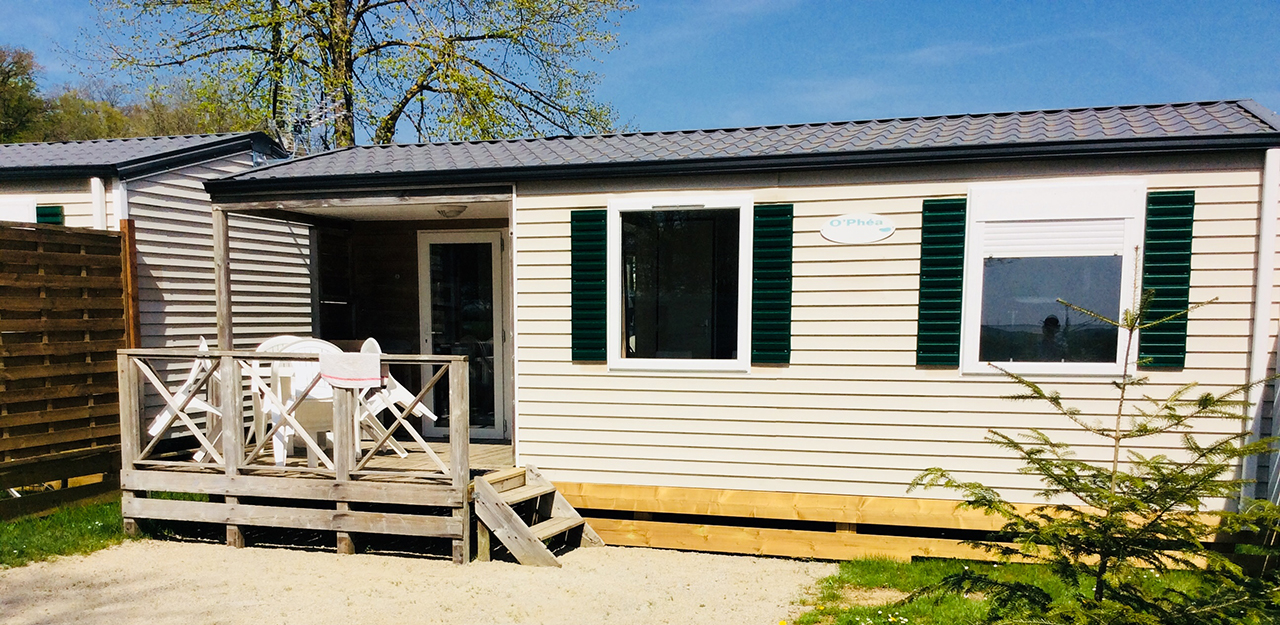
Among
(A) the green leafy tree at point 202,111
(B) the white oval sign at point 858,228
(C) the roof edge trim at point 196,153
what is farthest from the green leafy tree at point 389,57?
(B) the white oval sign at point 858,228

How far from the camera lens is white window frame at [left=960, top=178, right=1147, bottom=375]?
4.26 meters

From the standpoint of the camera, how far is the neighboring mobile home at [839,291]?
423cm

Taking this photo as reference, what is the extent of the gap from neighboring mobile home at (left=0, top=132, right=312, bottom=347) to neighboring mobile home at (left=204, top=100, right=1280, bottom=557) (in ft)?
4.50

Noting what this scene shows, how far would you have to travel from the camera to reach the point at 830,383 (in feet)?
15.5

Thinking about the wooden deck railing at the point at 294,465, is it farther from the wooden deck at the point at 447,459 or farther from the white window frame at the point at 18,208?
the white window frame at the point at 18,208

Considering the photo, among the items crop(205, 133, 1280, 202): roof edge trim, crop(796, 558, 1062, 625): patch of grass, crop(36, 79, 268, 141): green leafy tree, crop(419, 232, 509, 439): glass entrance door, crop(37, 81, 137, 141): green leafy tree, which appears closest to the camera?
crop(796, 558, 1062, 625): patch of grass

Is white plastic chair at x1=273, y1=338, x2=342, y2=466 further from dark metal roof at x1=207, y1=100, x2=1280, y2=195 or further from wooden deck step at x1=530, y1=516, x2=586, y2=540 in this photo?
wooden deck step at x1=530, y1=516, x2=586, y2=540

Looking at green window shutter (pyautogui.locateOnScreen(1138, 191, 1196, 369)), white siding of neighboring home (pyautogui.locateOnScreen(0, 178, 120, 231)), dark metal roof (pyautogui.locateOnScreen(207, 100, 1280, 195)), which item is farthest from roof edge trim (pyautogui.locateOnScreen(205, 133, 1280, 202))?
white siding of neighboring home (pyautogui.locateOnScreen(0, 178, 120, 231))

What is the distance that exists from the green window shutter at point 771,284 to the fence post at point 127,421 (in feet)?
14.3

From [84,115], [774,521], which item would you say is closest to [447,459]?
[774,521]

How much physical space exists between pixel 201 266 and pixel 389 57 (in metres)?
8.23

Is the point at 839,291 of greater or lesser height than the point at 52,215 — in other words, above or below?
below

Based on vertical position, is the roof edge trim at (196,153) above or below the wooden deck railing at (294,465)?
above

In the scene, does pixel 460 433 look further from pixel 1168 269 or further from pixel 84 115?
pixel 84 115
